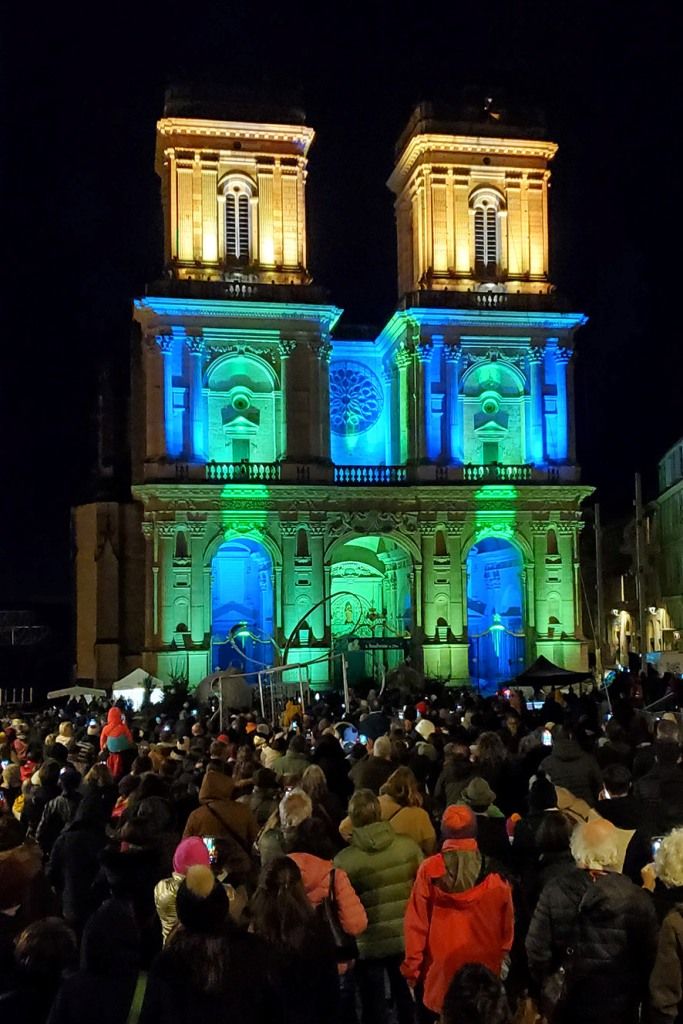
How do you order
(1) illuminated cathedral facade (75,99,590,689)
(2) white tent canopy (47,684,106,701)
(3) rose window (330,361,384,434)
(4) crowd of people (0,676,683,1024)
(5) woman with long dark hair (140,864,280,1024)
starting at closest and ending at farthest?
(5) woman with long dark hair (140,864,280,1024) → (4) crowd of people (0,676,683,1024) → (2) white tent canopy (47,684,106,701) → (1) illuminated cathedral facade (75,99,590,689) → (3) rose window (330,361,384,434)

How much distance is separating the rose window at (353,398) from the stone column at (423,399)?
4.84 meters

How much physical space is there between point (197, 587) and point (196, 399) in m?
7.02

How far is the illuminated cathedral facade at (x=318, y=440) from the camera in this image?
46.3 metres

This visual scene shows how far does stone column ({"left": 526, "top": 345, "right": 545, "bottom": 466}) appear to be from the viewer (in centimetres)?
4875

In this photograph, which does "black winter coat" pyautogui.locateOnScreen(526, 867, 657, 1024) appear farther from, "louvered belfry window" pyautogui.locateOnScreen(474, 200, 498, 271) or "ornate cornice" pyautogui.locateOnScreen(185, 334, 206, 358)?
"louvered belfry window" pyautogui.locateOnScreen(474, 200, 498, 271)

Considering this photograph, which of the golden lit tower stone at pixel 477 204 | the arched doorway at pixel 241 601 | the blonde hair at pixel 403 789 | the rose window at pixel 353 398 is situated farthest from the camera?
the rose window at pixel 353 398

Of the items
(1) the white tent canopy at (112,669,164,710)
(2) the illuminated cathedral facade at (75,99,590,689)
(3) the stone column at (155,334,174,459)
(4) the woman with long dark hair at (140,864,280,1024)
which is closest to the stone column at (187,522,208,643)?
(2) the illuminated cathedral facade at (75,99,590,689)

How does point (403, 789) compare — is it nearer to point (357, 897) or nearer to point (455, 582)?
point (357, 897)

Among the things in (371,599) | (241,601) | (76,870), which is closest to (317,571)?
(241,601)

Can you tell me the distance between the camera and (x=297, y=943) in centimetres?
659

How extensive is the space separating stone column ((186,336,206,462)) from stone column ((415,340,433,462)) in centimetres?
822

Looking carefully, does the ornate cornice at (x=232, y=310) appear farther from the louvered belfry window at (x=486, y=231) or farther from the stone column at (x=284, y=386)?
the louvered belfry window at (x=486, y=231)

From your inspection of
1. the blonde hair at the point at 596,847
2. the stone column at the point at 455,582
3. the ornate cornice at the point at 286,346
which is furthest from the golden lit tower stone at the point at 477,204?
the blonde hair at the point at 596,847

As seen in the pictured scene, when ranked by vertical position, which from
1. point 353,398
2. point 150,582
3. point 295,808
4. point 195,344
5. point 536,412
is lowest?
point 295,808
